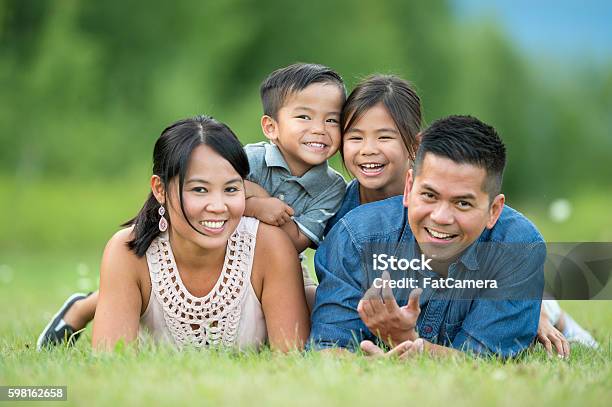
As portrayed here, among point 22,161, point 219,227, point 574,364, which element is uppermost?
point 22,161

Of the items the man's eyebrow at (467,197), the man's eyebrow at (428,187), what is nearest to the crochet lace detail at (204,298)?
the man's eyebrow at (428,187)

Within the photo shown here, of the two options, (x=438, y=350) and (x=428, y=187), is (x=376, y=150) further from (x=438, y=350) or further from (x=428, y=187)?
(x=438, y=350)

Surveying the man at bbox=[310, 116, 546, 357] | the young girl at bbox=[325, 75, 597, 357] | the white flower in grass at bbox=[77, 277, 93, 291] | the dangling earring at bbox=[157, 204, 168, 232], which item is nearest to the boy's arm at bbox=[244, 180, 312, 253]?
the young girl at bbox=[325, 75, 597, 357]

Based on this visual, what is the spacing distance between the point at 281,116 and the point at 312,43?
1673 centimetres

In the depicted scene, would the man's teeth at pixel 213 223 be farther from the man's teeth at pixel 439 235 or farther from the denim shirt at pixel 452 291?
the man's teeth at pixel 439 235

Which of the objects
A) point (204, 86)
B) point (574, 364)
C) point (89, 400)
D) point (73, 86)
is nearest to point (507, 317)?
point (574, 364)

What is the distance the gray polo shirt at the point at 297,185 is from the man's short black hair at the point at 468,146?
0.84m

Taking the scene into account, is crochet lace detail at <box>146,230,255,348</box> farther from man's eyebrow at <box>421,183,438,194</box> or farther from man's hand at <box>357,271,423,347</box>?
man's eyebrow at <box>421,183,438,194</box>

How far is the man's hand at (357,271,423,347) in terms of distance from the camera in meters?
4.01

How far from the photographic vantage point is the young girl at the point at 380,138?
16.7ft

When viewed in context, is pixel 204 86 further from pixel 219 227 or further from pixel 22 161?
pixel 219 227

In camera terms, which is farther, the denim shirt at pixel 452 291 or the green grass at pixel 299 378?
the denim shirt at pixel 452 291

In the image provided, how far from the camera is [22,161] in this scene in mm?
17984

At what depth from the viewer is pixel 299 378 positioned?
362 centimetres
